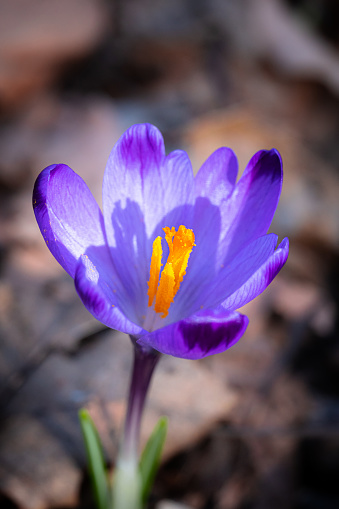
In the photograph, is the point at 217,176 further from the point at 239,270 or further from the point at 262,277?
the point at 262,277

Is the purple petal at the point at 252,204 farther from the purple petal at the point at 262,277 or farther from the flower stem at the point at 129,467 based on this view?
the flower stem at the point at 129,467

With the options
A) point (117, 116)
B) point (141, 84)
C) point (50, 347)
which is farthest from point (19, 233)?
point (141, 84)

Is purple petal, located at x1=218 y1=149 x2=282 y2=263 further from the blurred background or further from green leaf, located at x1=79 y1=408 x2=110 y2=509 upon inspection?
the blurred background

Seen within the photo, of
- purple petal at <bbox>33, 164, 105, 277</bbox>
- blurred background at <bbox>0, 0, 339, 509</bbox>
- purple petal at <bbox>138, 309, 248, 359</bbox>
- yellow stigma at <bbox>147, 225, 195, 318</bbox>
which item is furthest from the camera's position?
blurred background at <bbox>0, 0, 339, 509</bbox>

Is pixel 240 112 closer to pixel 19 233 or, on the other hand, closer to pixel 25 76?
pixel 25 76

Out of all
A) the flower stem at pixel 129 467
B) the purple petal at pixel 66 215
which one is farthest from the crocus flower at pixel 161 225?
the flower stem at pixel 129 467

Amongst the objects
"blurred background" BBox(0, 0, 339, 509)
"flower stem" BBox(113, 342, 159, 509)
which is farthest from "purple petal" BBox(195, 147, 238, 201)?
"blurred background" BBox(0, 0, 339, 509)
